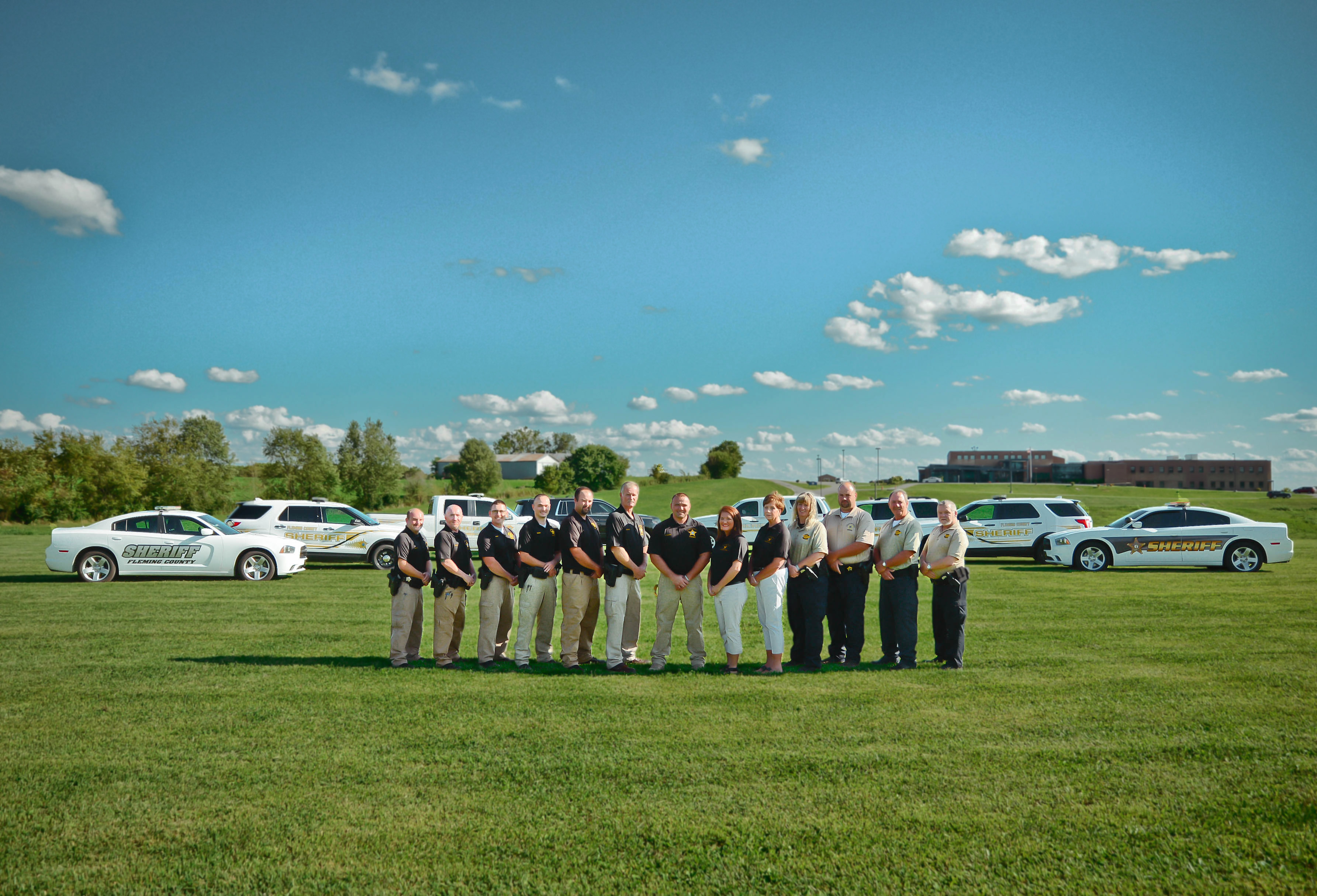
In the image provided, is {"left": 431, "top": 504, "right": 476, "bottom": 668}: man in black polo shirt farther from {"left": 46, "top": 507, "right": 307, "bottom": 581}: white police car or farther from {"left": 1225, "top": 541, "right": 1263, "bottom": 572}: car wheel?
{"left": 1225, "top": 541, "right": 1263, "bottom": 572}: car wheel

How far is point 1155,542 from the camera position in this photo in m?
16.0

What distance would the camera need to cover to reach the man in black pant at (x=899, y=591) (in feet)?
24.0

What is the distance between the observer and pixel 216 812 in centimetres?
408

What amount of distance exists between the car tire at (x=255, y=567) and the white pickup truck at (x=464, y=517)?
371cm

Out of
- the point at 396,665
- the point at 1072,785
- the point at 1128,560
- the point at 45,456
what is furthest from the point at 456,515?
the point at 45,456

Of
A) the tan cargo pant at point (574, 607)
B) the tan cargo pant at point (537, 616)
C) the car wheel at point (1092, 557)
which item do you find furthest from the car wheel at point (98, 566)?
the car wheel at point (1092, 557)

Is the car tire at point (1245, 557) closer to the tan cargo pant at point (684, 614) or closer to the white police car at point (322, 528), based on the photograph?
the tan cargo pant at point (684, 614)

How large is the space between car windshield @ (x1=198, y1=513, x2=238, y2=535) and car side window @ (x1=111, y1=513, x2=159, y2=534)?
738 mm

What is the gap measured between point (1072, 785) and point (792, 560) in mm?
3482

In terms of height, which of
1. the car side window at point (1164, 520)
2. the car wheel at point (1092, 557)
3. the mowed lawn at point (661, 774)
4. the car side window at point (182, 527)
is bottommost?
the mowed lawn at point (661, 774)

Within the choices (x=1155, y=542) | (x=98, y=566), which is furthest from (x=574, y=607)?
(x=1155, y=542)

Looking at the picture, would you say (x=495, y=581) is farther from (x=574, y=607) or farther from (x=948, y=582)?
(x=948, y=582)

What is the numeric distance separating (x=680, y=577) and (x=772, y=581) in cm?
89

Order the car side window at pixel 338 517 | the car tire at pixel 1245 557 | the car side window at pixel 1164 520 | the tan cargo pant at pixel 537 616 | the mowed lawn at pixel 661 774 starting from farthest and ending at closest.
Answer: the car side window at pixel 338 517 → the car side window at pixel 1164 520 → the car tire at pixel 1245 557 → the tan cargo pant at pixel 537 616 → the mowed lawn at pixel 661 774
